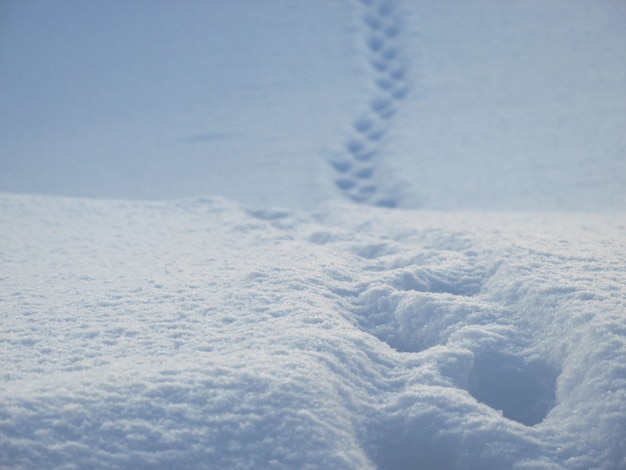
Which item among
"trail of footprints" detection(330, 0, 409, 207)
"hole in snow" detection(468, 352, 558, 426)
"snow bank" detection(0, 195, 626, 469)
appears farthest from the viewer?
"trail of footprints" detection(330, 0, 409, 207)

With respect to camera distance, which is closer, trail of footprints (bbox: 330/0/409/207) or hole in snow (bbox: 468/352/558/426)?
hole in snow (bbox: 468/352/558/426)

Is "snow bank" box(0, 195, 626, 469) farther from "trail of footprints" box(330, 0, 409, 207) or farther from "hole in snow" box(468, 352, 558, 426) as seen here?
"trail of footprints" box(330, 0, 409, 207)

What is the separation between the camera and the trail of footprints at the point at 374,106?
3.29m

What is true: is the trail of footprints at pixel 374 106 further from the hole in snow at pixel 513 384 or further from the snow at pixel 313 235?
the hole in snow at pixel 513 384

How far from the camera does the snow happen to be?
101cm

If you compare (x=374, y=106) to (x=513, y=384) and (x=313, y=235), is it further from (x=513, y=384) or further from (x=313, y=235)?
(x=513, y=384)

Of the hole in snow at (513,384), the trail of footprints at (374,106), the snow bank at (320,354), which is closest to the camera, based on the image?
the snow bank at (320,354)

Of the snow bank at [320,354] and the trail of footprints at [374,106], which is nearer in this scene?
the snow bank at [320,354]

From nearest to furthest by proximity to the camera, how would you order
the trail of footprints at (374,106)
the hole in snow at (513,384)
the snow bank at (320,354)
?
1. the snow bank at (320,354)
2. the hole in snow at (513,384)
3. the trail of footprints at (374,106)

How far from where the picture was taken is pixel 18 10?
4441 millimetres

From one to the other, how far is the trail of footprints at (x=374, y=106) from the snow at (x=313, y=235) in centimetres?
2

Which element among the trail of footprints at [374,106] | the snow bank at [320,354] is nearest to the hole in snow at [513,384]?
the snow bank at [320,354]

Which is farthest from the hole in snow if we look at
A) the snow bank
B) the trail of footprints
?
the trail of footprints

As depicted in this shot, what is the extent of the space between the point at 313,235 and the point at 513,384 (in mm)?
1006
